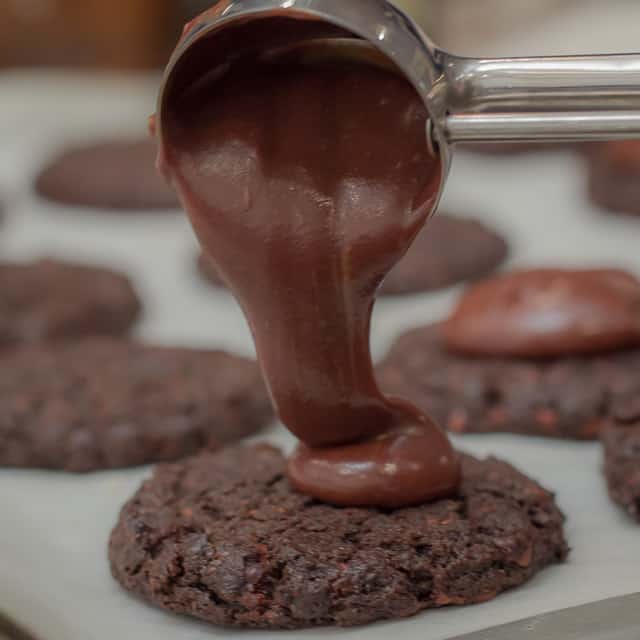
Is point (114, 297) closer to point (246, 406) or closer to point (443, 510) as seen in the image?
point (246, 406)

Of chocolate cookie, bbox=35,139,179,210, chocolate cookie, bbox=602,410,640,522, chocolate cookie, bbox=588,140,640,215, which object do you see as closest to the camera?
chocolate cookie, bbox=602,410,640,522

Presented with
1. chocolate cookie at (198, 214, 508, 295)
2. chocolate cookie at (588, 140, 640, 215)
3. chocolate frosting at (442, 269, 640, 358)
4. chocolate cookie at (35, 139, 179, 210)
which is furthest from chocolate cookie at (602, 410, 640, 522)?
chocolate cookie at (35, 139, 179, 210)

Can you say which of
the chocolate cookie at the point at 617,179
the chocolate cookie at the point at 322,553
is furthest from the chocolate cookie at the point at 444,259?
the chocolate cookie at the point at 322,553

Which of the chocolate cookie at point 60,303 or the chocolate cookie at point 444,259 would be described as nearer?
the chocolate cookie at point 60,303

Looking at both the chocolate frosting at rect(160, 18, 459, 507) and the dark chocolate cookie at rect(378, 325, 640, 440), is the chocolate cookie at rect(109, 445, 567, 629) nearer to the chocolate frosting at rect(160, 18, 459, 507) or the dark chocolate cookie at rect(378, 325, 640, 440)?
the chocolate frosting at rect(160, 18, 459, 507)

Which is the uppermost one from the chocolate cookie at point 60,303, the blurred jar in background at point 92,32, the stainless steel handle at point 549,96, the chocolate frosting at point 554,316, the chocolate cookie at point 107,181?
the stainless steel handle at point 549,96

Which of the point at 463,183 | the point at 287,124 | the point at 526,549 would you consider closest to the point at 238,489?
the point at 526,549

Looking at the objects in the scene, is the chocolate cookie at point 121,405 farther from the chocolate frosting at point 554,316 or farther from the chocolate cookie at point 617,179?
the chocolate cookie at point 617,179
